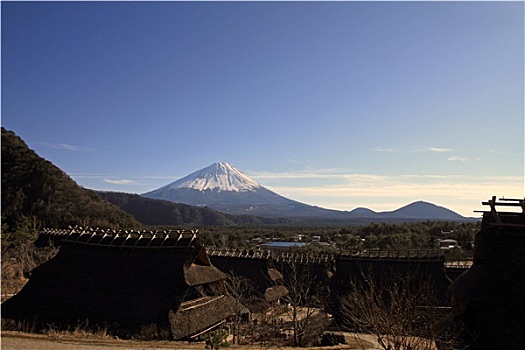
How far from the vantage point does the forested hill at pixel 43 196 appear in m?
50.1

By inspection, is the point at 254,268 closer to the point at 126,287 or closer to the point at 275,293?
the point at 275,293

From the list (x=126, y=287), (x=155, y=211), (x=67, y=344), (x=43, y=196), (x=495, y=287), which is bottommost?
(x=67, y=344)

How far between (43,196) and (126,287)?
43961mm

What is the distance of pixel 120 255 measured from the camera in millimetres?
18422

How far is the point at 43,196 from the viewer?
176ft

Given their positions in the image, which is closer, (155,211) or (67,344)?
(67,344)

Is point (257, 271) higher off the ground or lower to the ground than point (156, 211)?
lower

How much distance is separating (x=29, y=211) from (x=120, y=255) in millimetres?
39662

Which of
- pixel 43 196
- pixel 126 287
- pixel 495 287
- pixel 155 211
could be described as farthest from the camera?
pixel 155 211

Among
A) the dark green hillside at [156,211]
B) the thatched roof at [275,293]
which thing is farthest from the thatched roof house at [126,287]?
the dark green hillside at [156,211]

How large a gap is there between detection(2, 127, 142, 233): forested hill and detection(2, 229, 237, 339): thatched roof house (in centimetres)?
3226

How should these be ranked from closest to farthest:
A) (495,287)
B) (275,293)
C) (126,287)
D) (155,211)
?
(495,287), (126,287), (275,293), (155,211)

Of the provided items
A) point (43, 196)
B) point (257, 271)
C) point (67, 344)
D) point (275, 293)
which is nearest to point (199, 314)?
point (67, 344)

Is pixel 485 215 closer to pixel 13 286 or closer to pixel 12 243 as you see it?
pixel 13 286
